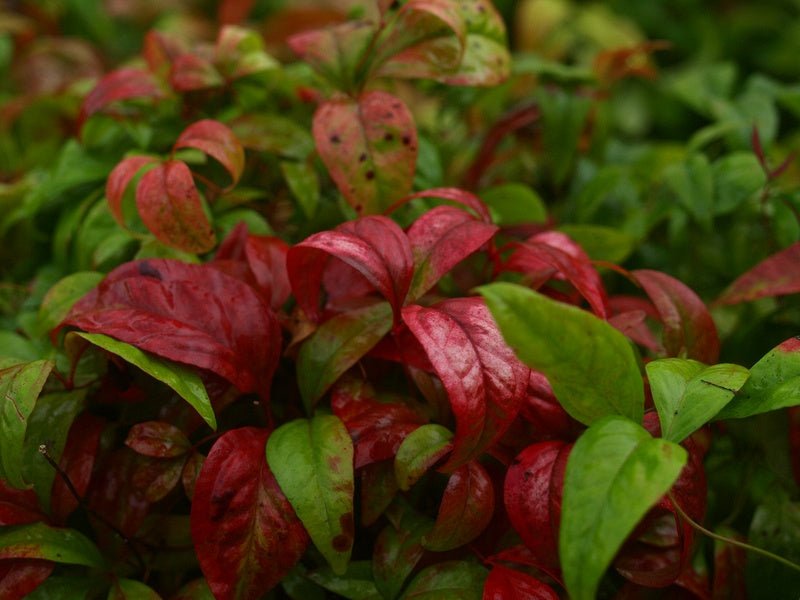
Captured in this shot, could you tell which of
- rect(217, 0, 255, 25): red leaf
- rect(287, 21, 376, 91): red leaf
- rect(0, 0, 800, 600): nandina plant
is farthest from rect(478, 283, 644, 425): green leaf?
rect(217, 0, 255, 25): red leaf

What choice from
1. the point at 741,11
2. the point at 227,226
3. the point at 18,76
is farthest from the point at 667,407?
the point at 741,11

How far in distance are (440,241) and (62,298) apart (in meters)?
0.44

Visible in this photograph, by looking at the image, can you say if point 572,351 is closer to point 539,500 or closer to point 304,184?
point 539,500

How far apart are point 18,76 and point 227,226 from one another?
0.84 m

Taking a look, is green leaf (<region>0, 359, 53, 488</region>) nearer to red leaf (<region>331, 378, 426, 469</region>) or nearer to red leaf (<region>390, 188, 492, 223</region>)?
red leaf (<region>331, 378, 426, 469</region>)

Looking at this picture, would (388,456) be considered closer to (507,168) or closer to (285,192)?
(285,192)

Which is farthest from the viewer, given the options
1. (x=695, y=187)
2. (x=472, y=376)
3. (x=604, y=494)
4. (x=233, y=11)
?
(x=233, y=11)

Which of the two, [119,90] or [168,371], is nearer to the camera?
[168,371]

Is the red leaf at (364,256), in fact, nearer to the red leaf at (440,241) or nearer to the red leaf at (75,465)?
the red leaf at (440,241)

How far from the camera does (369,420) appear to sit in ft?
2.56

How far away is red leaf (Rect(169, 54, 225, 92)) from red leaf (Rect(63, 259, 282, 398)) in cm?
30

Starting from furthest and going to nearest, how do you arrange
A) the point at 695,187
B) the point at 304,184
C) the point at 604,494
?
the point at 695,187 < the point at 304,184 < the point at 604,494

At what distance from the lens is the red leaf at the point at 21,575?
0.73 meters

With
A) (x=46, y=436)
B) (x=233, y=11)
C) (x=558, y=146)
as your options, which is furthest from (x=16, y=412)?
(x=233, y=11)
